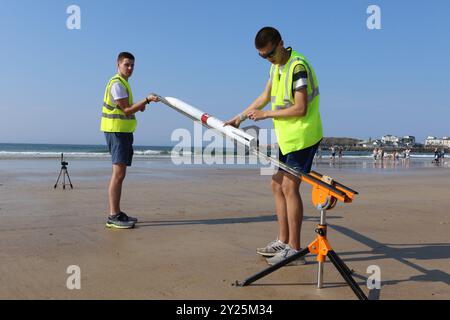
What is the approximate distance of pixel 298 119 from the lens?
4.01 m

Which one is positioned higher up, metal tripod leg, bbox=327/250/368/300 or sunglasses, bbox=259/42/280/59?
sunglasses, bbox=259/42/280/59

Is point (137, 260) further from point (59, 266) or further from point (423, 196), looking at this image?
point (423, 196)

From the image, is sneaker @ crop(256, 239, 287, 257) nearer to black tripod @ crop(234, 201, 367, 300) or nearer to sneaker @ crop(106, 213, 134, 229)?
black tripod @ crop(234, 201, 367, 300)

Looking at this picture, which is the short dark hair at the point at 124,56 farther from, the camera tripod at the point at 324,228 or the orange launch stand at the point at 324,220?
the camera tripod at the point at 324,228

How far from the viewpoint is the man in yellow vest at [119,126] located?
18.7 ft

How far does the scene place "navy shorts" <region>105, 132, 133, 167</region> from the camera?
5820mm

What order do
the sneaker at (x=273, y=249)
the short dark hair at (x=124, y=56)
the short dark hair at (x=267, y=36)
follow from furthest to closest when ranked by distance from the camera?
1. the short dark hair at (x=124, y=56)
2. the sneaker at (x=273, y=249)
3. the short dark hair at (x=267, y=36)

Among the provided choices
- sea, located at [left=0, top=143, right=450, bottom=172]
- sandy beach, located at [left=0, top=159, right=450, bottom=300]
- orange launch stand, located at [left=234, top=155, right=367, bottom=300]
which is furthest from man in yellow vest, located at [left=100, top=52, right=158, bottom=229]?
sea, located at [left=0, top=143, right=450, bottom=172]

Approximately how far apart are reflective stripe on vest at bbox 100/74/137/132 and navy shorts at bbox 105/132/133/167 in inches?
2.9

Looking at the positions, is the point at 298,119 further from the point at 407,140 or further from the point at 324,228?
the point at 407,140

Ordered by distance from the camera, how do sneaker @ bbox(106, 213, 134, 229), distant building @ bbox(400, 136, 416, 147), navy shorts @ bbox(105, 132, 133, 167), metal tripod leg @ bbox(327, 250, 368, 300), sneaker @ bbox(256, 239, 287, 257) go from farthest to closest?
distant building @ bbox(400, 136, 416, 147) → navy shorts @ bbox(105, 132, 133, 167) → sneaker @ bbox(106, 213, 134, 229) → sneaker @ bbox(256, 239, 287, 257) → metal tripod leg @ bbox(327, 250, 368, 300)

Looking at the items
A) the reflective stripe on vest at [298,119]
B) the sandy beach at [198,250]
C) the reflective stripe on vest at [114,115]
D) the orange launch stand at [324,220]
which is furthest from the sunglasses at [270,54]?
the reflective stripe on vest at [114,115]
